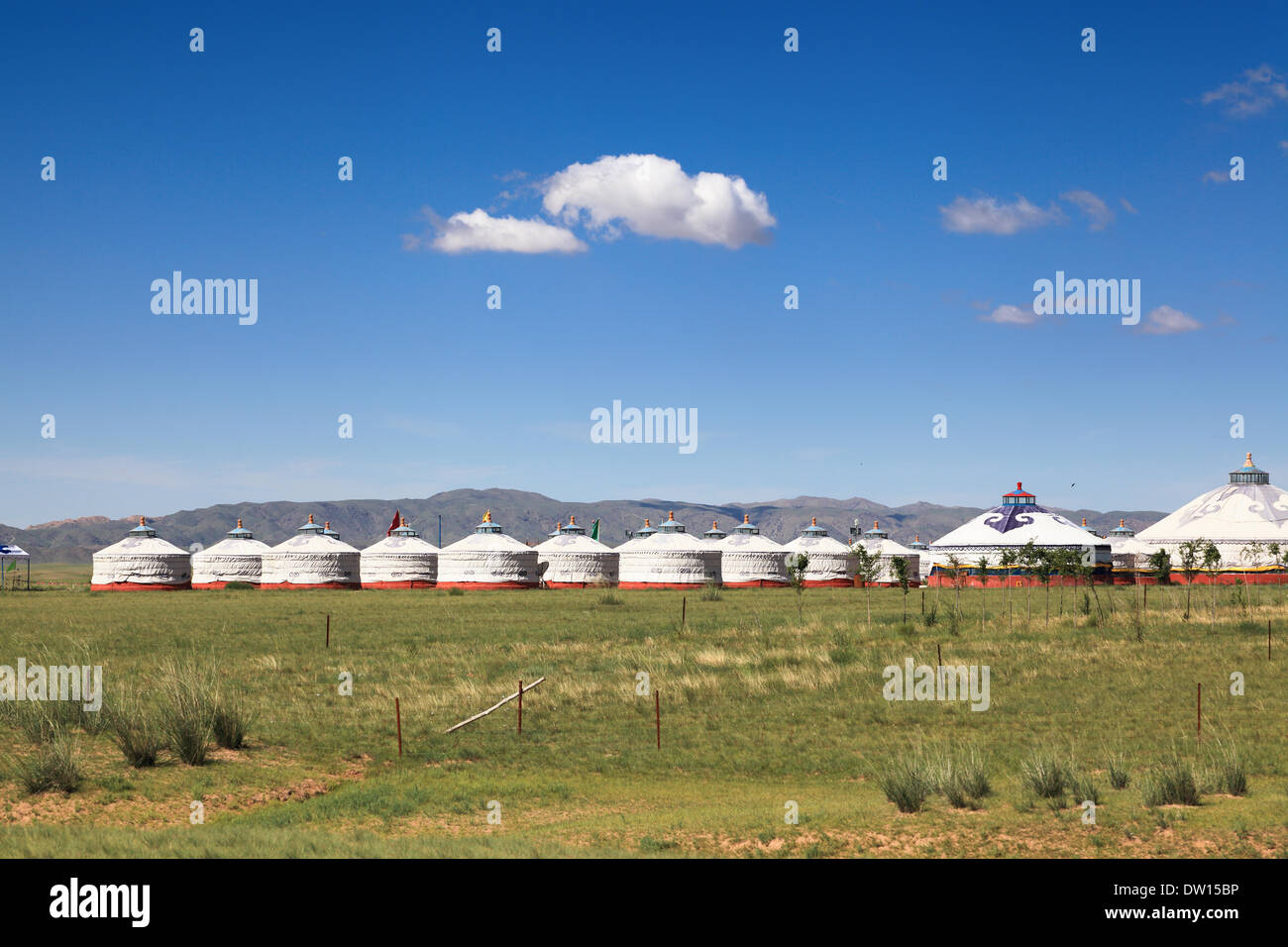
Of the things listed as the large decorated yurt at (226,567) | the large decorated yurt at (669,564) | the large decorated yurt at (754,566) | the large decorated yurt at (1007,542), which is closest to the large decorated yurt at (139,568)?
the large decorated yurt at (226,567)

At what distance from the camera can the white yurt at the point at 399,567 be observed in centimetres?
9331

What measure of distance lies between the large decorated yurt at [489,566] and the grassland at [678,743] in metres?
46.9

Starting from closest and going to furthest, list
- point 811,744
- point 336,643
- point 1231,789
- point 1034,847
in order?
point 1034,847
point 1231,789
point 811,744
point 336,643

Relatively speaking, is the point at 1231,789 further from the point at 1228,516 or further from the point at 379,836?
the point at 1228,516

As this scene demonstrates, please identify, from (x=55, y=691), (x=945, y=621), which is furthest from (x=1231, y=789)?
(x=945, y=621)

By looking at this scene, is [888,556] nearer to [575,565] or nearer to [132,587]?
[575,565]

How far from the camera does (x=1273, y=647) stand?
31.6m

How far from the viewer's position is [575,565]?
93.1m

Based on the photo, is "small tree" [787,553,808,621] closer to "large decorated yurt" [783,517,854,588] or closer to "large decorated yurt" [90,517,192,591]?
"large decorated yurt" [783,517,854,588]

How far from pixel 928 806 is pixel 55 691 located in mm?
17343

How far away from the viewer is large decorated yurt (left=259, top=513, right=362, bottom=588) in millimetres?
93375

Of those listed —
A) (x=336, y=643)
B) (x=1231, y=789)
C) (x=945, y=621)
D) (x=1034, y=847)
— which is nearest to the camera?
(x=1034, y=847)

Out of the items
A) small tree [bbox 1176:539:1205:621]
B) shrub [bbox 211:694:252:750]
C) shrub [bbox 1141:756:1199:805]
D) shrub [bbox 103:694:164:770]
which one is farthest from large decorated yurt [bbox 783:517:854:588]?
shrub [bbox 1141:756:1199:805]
